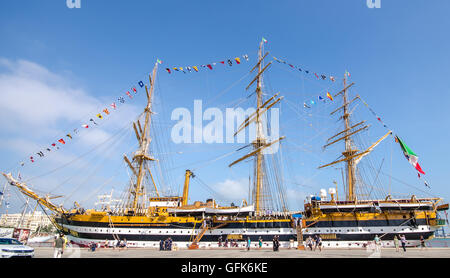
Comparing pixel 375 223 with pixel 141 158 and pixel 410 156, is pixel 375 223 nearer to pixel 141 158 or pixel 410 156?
pixel 410 156

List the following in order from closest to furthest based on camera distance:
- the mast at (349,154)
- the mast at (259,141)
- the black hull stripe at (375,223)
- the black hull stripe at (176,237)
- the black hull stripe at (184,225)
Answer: the black hull stripe at (375,223) < the black hull stripe at (176,237) < the black hull stripe at (184,225) < the mast at (259,141) < the mast at (349,154)

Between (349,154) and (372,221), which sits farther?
(349,154)

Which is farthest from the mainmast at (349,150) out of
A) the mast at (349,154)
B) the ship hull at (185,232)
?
the ship hull at (185,232)

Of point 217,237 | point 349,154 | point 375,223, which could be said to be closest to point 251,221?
point 217,237

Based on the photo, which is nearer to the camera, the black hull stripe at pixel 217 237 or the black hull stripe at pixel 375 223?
the black hull stripe at pixel 217 237

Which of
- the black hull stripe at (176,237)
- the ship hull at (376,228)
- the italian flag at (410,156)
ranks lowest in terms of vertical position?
the black hull stripe at (176,237)

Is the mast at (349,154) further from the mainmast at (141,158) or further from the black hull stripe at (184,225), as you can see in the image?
the mainmast at (141,158)

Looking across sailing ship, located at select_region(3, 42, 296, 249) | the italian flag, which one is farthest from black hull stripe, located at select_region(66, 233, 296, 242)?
the italian flag

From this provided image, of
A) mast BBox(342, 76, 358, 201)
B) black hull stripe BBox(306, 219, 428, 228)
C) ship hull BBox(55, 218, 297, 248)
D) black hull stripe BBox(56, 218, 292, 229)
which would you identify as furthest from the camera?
mast BBox(342, 76, 358, 201)

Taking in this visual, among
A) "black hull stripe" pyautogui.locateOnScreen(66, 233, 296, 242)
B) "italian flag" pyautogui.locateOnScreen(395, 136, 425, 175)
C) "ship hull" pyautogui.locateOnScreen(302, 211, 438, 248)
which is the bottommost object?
"black hull stripe" pyautogui.locateOnScreen(66, 233, 296, 242)

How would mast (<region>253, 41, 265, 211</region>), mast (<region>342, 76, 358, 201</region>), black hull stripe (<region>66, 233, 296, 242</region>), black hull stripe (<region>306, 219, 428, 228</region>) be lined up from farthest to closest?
mast (<region>342, 76, 358, 201</region>) → mast (<region>253, 41, 265, 211</region>) → black hull stripe (<region>66, 233, 296, 242</region>) → black hull stripe (<region>306, 219, 428, 228</region>)

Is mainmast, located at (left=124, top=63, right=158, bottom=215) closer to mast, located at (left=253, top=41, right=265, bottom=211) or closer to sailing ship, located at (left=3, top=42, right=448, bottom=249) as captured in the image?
sailing ship, located at (left=3, top=42, right=448, bottom=249)
